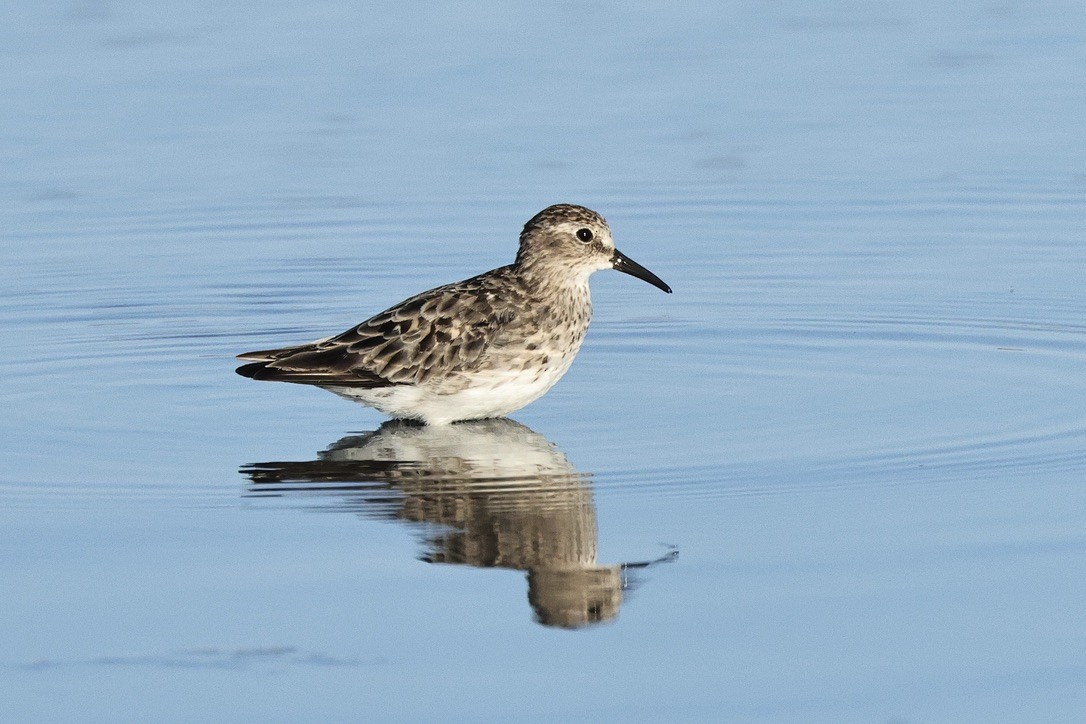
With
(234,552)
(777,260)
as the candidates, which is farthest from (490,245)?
(234,552)

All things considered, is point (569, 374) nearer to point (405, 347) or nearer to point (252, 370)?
point (405, 347)

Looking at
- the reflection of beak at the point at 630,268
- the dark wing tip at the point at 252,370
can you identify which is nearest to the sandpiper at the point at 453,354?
the dark wing tip at the point at 252,370

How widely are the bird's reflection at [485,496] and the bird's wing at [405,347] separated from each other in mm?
363

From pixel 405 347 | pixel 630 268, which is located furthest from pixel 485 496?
pixel 630 268

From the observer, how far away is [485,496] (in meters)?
9.13

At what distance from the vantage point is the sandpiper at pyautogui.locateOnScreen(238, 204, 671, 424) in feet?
35.8

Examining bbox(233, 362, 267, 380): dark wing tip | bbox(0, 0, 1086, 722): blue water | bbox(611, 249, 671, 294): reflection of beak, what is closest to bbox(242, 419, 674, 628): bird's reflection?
bbox(0, 0, 1086, 722): blue water

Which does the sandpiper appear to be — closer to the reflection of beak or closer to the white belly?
the white belly

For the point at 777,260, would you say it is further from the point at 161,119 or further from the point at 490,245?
the point at 161,119

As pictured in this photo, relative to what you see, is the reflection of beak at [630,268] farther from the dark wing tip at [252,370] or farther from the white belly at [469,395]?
the dark wing tip at [252,370]

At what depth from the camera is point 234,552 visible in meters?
8.27

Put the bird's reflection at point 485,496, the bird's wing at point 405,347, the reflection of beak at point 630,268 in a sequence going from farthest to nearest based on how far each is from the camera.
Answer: the reflection of beak at point 630,268 → the bird's wing at point 405,347 → the bird's reflection at point 485,496

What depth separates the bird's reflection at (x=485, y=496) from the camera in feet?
25.7

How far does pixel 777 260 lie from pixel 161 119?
21.3ft
